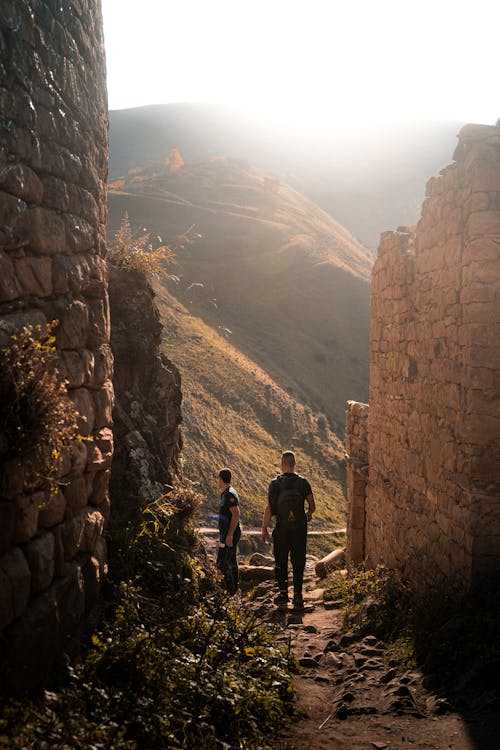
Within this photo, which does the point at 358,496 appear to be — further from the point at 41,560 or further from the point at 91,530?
the point at 41,560

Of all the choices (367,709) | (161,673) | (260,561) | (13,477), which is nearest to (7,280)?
(13,477)

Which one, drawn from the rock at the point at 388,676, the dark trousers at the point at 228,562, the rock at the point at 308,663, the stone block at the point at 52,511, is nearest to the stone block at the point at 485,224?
the rock at the point at 388,676

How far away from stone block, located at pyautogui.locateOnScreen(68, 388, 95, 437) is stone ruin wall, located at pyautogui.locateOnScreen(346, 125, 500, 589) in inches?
121

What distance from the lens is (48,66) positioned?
377 cm

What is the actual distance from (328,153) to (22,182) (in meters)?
124

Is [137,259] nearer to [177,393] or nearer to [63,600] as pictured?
[177,393]

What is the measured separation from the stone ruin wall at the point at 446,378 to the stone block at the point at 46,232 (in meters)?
3.39

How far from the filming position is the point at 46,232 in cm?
374

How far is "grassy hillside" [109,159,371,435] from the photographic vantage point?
3394 cm

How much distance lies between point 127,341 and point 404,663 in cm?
393

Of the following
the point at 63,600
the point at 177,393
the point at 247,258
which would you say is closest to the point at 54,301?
the point at 63,600

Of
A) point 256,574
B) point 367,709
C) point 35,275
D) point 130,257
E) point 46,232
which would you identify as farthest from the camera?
point 256,574

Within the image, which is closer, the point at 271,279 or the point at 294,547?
the point at 294,547

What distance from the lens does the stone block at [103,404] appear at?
4472 millimetres
